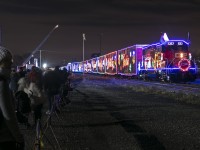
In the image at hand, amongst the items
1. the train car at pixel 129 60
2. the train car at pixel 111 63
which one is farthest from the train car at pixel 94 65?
the train car at pixel 129 60

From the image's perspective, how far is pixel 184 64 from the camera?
44906mm

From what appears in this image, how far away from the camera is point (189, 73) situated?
45344 millimetres

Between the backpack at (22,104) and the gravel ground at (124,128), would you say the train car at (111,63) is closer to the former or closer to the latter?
the gravel ground at (124,128)

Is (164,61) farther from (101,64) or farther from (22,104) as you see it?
(101,64)

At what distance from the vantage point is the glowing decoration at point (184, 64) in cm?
4450

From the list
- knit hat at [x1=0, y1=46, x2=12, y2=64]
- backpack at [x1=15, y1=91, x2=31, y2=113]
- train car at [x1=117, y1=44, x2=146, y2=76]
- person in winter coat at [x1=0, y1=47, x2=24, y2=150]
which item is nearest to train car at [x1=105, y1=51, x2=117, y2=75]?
train car at [x1=117, y1=44, x2=146, y2=76]

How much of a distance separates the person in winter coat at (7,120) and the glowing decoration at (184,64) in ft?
132

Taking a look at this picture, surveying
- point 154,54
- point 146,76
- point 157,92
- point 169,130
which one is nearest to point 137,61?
point 146,76

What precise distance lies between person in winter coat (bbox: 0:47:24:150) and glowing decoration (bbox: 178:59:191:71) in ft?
132

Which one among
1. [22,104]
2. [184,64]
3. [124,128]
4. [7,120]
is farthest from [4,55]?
[184,64]

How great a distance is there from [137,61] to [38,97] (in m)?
43.6

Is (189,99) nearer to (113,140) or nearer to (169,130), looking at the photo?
(169,130)

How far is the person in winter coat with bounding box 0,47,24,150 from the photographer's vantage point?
16.2 feet

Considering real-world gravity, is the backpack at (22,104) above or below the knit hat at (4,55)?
below
